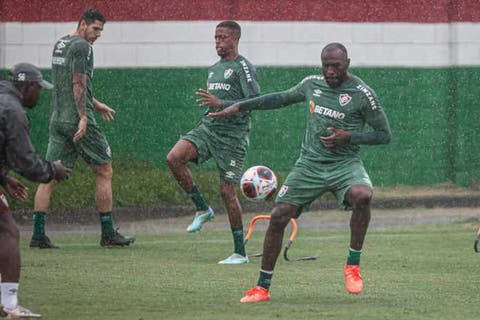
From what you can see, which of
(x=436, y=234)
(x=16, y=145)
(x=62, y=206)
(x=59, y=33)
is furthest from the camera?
(x=59, y=33)

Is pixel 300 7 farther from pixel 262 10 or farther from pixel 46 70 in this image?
pixel 46 70

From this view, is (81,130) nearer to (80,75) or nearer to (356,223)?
(80,75)

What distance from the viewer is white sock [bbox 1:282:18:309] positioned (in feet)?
30.1

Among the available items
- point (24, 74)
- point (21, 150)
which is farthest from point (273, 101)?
point (21, 150)

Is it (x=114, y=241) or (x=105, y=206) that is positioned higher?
(x=105, y=206)

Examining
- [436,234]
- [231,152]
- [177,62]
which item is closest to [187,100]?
[177,62]

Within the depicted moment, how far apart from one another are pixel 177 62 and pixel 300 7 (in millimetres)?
2099

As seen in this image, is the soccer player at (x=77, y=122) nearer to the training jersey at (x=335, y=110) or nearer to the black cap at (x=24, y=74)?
the training jersey at (x=335, y=110)

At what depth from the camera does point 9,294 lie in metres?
9.20

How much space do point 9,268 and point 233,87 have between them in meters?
4.85

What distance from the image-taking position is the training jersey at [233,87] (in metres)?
13.4

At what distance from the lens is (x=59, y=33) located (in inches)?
834

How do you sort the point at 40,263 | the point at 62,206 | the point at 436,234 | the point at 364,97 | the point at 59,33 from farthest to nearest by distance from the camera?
the point at 59,33 < the point at 62,206 < the point at 436,234 < the point at 40,263 < the point at 364,97

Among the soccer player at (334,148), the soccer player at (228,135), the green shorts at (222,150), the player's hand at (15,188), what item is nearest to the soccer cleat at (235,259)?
the soccer player at (228,135)
